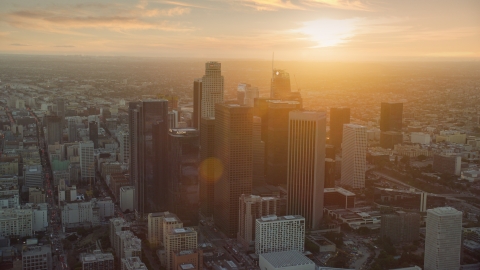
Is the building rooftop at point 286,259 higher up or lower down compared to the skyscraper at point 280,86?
lower down

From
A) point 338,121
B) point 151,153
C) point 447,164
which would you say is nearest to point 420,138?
point 447,164

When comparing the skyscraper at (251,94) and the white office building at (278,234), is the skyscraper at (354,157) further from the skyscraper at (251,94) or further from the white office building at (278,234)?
the white office building at (278,234)

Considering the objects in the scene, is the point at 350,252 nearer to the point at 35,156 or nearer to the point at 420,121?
the point at 420,121

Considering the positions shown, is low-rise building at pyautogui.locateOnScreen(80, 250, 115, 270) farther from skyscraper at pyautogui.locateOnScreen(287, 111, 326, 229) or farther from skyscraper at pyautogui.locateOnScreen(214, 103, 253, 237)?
skyscraper at pyautogui.locateOnScreen(287, 111, 326, 229)

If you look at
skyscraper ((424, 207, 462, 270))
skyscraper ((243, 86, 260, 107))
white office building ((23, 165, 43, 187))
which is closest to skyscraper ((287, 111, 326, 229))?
skyscraper ((243, 86, 260, 107))

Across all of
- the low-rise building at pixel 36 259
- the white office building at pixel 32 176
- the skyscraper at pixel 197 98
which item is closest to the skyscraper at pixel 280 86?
the skyscraper at pixel 197 98

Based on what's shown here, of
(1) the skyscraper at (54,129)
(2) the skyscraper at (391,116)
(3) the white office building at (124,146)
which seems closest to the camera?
(3) the white office building at (124,146)
